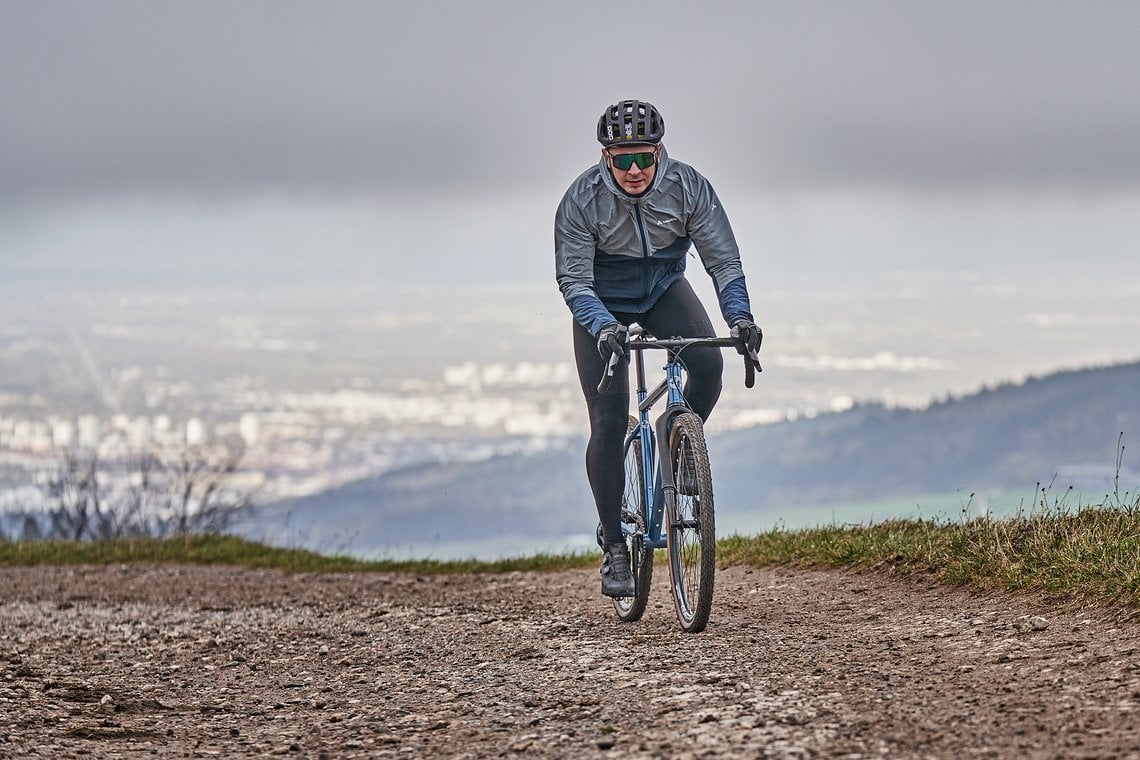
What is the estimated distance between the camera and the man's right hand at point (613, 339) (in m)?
6.73

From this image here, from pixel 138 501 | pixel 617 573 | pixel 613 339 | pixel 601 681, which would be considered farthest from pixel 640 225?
pixel 138 501

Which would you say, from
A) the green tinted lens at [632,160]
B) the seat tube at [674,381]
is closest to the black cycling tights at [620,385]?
the seat tube at [674,381]

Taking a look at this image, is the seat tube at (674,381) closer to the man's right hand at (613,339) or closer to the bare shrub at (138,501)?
the man's right hand at (613,339)

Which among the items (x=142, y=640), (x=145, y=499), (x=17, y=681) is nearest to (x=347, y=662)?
(x=17, y=681)

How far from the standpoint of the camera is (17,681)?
23.7 feet

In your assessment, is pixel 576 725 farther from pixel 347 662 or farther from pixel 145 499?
pixel 145 499

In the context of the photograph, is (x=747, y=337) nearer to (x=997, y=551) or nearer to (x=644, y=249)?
(x=644, y=249)

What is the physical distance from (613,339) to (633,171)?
1044 millimetres

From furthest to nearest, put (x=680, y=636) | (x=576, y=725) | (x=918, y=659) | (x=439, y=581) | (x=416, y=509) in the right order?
(x=416, y=509) < (x=439, y=581) < (x=680, y=636) < (x=918, y=659) < (x=576, y=725)

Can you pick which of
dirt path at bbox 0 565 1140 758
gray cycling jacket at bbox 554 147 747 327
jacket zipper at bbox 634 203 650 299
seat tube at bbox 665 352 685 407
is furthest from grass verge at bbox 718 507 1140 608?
jacket zipper at bbox 634 203 650 299

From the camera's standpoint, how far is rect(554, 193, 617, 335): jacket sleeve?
721 cm

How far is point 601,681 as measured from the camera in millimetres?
5844

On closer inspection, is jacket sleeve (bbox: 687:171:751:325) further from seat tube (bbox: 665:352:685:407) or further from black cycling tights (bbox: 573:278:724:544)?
seat tube (bbox: 665:352:685:407)

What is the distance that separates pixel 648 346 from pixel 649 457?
81 centimetres
